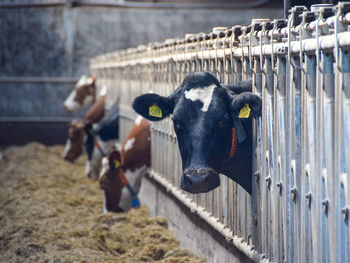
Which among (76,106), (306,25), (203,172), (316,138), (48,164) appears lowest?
(48,164)

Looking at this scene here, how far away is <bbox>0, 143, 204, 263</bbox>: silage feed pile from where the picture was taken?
21.8ft

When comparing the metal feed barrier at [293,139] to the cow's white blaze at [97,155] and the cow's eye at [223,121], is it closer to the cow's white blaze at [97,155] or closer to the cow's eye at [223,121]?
the cow's eye at [223,121]

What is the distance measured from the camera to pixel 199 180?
4.39 meters

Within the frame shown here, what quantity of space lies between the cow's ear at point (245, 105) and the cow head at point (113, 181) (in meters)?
4.17

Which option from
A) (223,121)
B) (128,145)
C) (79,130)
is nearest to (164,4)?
(79,130)

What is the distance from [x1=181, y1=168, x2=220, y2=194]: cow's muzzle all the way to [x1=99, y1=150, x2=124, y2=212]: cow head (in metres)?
4.19

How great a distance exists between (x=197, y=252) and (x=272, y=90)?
8.05 feet

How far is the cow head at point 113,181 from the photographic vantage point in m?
8.60

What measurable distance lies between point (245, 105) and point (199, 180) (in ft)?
1.85

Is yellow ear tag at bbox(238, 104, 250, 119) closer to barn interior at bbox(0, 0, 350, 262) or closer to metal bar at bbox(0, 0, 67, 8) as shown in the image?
barn interior at bbox(0, 0, 350, 262)

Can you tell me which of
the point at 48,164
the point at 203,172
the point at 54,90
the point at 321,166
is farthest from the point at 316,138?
the point at 54,90

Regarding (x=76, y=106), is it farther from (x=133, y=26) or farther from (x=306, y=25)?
(x=306, y=25)

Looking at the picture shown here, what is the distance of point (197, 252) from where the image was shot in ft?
21.2

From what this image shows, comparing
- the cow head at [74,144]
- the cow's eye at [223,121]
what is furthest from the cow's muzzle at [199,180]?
the cow head at [74,144]
